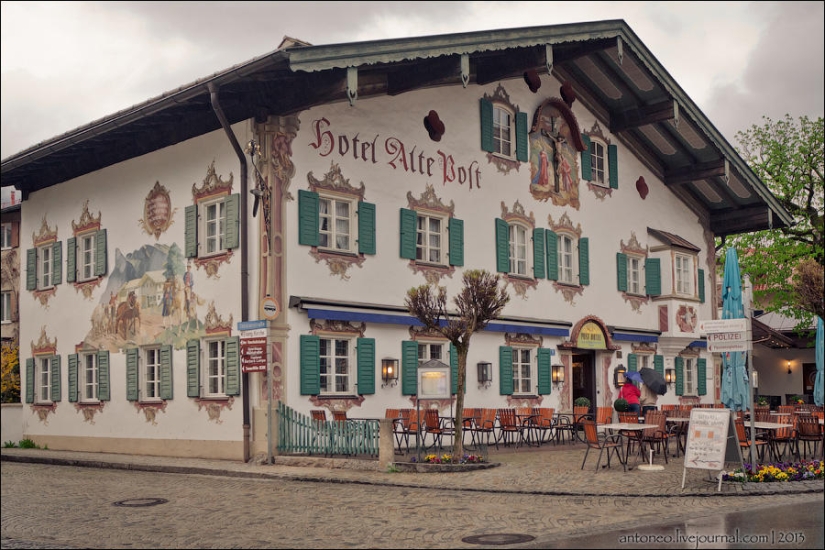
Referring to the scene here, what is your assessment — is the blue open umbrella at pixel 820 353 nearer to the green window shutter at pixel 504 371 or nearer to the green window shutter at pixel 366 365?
the green window shutter at pixel 504 371

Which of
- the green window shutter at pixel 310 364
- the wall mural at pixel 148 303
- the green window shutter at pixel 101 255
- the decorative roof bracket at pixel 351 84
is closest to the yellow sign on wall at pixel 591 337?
the green window shutter at pixel 310 364

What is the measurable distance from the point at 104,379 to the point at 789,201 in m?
23.3

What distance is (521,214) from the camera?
24375 mm

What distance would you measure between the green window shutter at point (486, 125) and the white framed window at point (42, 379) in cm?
1152

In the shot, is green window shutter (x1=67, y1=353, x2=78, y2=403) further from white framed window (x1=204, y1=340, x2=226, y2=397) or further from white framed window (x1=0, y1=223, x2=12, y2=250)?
white framed window (x1=0, y1=223, x2=12, y2=250)

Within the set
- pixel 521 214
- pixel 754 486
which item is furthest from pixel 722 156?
pixel 754 486

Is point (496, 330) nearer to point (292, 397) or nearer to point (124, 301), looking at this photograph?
point (292, 397)

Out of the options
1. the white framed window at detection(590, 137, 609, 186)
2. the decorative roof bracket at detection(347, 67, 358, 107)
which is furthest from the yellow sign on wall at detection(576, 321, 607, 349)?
the decorative roof bracket at detection(347, 67, 358, 107)

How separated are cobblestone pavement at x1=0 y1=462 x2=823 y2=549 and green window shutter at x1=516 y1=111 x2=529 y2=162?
10.7 metres

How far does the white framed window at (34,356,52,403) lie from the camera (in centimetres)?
2481

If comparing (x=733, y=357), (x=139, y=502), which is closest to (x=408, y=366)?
(x=733, y=357)

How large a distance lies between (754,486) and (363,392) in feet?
28.3

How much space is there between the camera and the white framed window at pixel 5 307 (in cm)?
3497

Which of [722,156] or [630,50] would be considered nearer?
[630,50]
